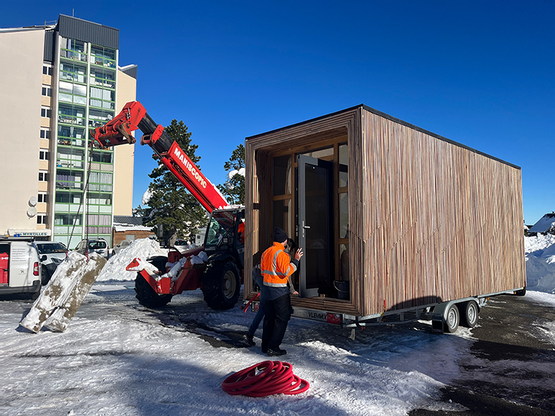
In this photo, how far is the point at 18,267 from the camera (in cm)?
1040

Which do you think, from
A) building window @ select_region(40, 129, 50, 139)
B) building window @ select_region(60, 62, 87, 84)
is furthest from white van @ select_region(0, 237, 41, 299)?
building window @ select_region(60, 62, 87, 84)

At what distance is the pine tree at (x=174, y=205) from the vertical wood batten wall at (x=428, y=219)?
27.0 m

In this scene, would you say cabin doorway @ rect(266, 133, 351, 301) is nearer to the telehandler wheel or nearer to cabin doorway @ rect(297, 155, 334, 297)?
cabin doorway @ rect(297, 155, 334, 297)

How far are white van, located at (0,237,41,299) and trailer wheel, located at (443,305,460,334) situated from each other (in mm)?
9742

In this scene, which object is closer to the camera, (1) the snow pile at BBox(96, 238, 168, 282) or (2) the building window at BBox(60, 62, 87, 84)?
(1) the snow pile at BBox(96, 238, 168, 282)

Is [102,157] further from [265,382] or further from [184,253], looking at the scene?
[265,382]

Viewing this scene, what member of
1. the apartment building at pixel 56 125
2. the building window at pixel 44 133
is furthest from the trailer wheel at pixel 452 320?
the building window at pixel 44 133

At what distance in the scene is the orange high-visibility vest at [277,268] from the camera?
554 cm

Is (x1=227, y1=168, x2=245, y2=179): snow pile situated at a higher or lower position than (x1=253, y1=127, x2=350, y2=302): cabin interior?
higher

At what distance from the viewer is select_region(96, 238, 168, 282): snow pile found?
1711cm

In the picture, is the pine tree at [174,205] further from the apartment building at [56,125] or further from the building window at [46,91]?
the building window at [46,91]

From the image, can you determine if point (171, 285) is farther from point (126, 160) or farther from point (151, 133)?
point (126, 160)

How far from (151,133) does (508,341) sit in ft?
29.0

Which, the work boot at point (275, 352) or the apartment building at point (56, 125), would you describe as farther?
the apartment building at point (56, 125)
